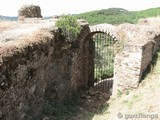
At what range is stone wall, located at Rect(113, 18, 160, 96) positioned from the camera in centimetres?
1191

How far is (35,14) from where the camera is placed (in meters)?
19.9

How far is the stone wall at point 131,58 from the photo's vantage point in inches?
469

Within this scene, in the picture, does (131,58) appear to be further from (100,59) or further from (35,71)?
(100,59)

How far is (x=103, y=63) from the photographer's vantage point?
20.2 m

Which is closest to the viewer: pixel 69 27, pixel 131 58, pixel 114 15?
pixel 69 27

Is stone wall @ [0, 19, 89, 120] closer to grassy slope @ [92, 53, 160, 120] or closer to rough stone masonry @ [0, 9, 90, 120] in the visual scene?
rough stone masonry @ [0, 9, 90, 120]

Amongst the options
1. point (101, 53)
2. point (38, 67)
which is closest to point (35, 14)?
point (101, 53)

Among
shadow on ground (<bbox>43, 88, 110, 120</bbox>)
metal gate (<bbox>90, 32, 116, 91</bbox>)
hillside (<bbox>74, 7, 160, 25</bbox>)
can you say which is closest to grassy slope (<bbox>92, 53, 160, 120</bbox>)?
shadow on ground (<bbox>43, 88, 110, 120</bbox>)

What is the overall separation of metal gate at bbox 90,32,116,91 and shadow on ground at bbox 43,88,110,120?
62.0 inches

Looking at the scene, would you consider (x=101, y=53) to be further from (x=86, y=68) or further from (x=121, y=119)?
(x=121, y=119)

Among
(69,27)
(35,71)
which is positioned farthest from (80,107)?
(35,71)

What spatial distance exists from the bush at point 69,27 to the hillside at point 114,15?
24325 mm

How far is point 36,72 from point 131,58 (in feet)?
14.8

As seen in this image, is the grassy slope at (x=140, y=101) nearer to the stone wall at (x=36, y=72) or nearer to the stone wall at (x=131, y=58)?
the stone wall at (x=131, y=58)
